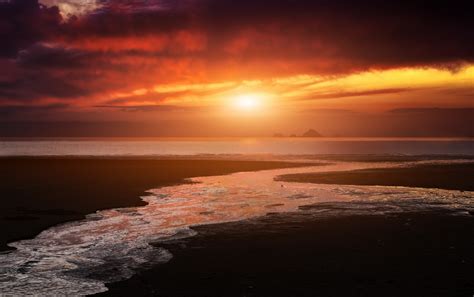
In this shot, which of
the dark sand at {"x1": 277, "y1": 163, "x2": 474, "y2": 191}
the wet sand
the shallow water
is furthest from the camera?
the dark sand at {"x1": 277, "y1": 163, "x2": 474, "y2": 191}

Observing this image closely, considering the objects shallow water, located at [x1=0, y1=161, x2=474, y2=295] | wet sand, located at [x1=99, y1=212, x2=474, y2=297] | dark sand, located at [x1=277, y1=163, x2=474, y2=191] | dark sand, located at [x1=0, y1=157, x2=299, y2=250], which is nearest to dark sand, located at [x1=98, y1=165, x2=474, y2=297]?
wet sand, located at [x1=99, y1=212, x2=474, y2=297]

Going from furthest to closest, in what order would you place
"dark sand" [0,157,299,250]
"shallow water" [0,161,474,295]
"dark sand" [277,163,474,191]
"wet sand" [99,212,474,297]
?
"dark sand" [277,163,474,191] → "dark sand" [0,157,299,250] → "shallow water" [0,161,474,295] → "wet sand" [99,212,474,297]

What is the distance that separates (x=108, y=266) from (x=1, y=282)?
303 cm

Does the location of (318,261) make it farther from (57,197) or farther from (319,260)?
(57,197)

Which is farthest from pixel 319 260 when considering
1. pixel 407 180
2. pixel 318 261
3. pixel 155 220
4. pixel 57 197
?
pixel 407 180

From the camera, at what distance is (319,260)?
49.8 ft

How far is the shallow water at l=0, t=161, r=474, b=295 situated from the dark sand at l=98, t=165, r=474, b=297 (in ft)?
3.96

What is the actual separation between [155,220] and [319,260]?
10.1 m

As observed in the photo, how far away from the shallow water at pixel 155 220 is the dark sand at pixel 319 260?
1.21 metres

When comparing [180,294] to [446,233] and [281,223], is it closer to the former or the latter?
[281,223]

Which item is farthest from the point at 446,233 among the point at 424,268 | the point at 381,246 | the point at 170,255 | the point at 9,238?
the point at 9,238

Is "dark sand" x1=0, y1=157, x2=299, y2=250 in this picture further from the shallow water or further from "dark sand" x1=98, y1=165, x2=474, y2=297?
"dark sand" x1=98, y1=165, x2=474, y2=297

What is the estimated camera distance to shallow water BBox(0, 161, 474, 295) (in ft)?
44.8

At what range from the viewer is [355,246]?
1703 centimetres
